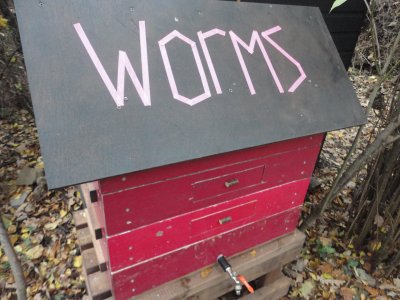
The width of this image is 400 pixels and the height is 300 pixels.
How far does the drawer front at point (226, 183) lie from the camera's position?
1413 millimetres

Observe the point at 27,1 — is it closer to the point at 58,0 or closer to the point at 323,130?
the point at 58,0

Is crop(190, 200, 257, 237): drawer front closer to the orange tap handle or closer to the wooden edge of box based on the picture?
the orange tap handle

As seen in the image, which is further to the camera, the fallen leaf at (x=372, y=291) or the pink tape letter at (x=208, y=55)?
the fallen leaf at (x=372, y=291)

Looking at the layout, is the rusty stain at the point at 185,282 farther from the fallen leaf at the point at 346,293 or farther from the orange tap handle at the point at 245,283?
the fallen leaf at the point at 346,293

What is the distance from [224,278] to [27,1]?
5.36ft

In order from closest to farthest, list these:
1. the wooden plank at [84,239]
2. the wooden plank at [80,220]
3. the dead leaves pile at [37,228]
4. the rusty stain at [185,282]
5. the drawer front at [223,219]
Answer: the drawer front at [223,219]
the rusty stain at [185,282]
the wooden plank at [84,239]
the wooden plank at [80,220]
the dead leaves pile at [37,228]

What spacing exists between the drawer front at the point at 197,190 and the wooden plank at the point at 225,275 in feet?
1.61

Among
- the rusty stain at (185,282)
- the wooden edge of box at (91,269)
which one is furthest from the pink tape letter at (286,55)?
the wooden edge of box at (91,269)

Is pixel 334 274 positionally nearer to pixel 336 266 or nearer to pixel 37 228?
pixel 336 266

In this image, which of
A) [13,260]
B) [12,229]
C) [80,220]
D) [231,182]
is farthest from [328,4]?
[12,229]

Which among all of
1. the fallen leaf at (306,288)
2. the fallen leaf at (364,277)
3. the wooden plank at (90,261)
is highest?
the wooden plank at (90,261)

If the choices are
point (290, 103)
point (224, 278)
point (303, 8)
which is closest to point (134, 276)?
point (224, 278)

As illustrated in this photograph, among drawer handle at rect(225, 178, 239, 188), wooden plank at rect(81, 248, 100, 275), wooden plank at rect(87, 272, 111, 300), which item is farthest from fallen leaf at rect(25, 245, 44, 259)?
drawer handle at rect(225, 178, 239, 188)

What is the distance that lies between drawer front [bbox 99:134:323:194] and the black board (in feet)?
0.44
